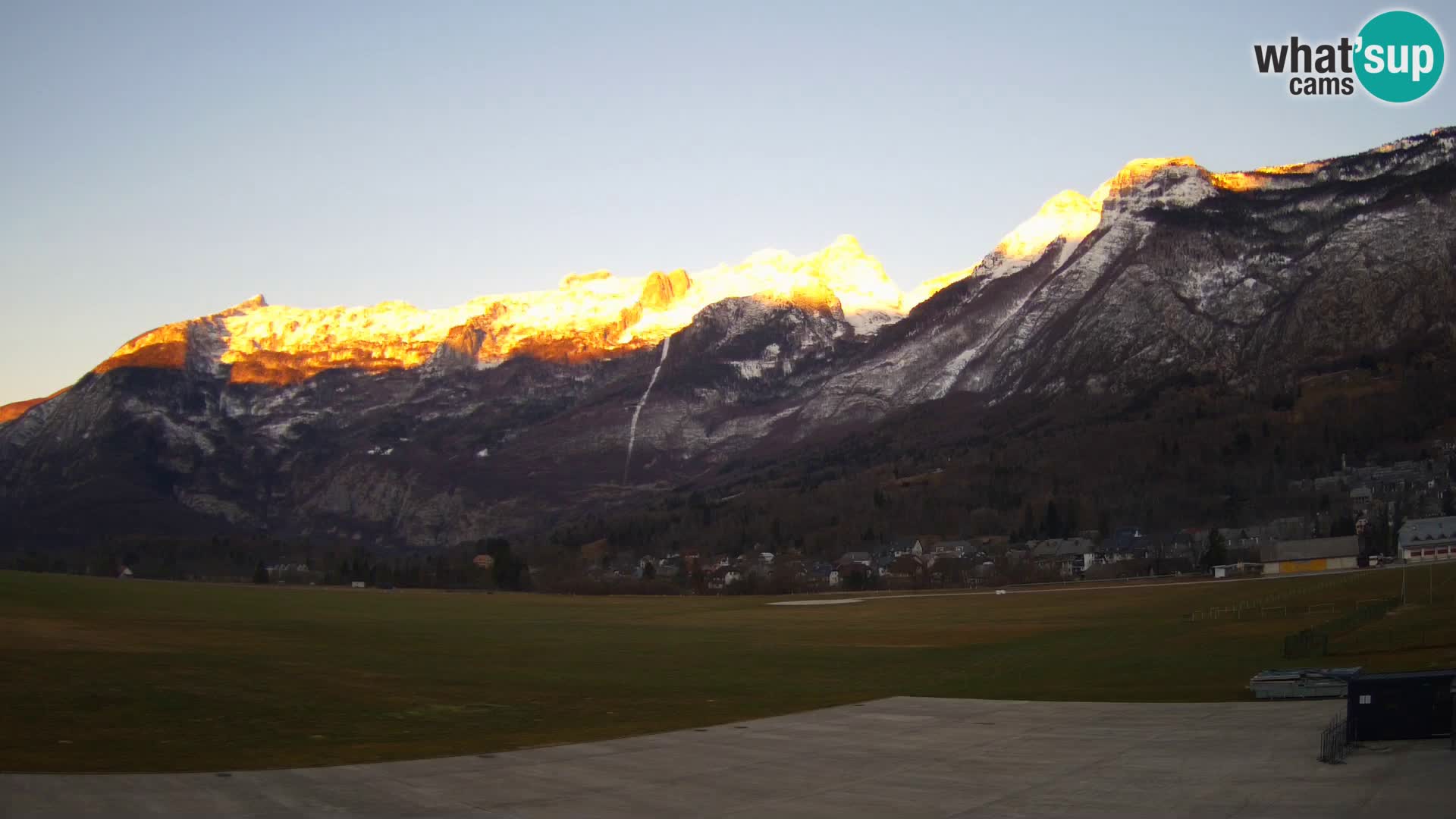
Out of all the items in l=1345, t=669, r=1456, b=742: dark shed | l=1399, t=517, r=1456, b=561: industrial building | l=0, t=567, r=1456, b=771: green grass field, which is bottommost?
l=0, t=567, r=1456, b=771: green grass field

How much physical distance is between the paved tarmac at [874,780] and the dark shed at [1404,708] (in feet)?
1.72

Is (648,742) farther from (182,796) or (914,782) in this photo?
(182,796)

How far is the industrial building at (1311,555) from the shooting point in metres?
154

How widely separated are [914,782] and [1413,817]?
544 inches

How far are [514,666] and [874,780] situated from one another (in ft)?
138

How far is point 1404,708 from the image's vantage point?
129ft

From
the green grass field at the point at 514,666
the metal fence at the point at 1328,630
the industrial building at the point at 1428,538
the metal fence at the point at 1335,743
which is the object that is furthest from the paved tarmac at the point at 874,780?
the industrial building at the point at 1428,538

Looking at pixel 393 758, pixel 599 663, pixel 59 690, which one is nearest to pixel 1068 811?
pixel 393 758

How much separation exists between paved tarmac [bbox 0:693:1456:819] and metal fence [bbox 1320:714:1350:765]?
1.51 feet

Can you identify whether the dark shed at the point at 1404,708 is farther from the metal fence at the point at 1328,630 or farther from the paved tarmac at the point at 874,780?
the metal fence at the point at 1328,630

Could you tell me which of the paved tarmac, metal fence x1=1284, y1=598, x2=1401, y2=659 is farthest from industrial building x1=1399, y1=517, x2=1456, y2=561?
the paved tarmac

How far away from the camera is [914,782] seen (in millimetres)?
39062

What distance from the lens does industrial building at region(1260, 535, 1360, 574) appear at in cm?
15438

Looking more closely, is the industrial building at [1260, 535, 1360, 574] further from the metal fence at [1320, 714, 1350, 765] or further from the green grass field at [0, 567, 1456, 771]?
the metal fence at [1320, 714, 1350, 765]
